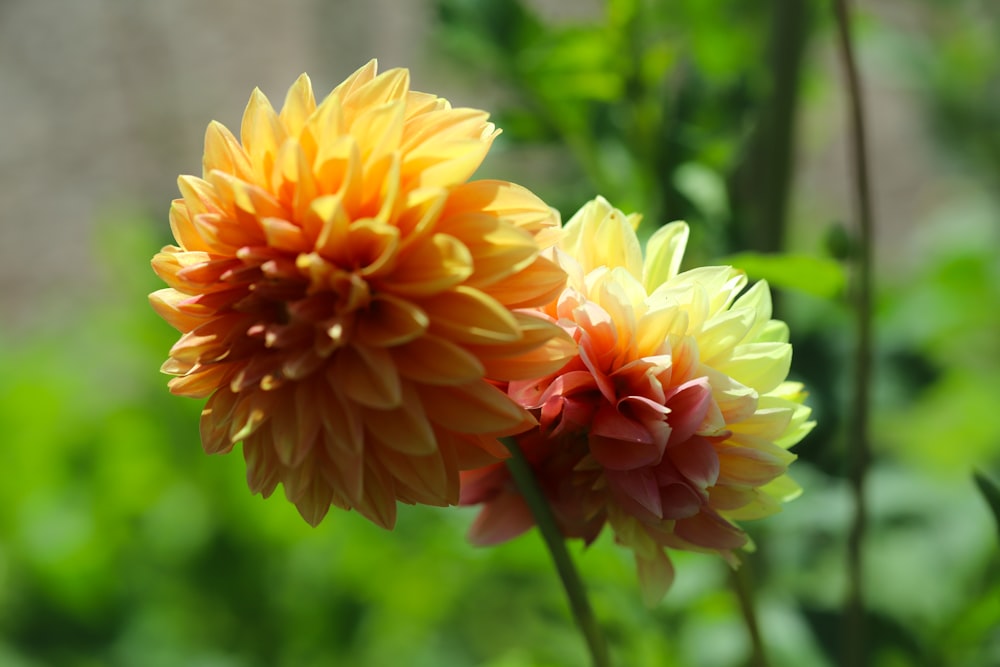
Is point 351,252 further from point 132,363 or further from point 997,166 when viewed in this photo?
point 132,363

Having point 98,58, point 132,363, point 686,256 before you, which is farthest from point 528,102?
point 98,58

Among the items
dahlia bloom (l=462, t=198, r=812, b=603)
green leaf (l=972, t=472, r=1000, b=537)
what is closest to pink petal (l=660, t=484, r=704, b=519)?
dahlia bloom (l=462, t=198, r=812, b=603)

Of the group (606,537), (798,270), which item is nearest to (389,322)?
(798,270)

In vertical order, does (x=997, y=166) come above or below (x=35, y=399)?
above

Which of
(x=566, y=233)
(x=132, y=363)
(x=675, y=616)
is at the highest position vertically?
(x=566, y=233)

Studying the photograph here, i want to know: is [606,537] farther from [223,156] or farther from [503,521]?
[223,156]

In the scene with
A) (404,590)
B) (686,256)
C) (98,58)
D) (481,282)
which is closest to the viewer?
(481,282)

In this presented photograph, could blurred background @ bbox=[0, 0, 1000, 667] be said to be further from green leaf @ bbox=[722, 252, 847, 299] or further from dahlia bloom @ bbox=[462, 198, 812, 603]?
dahlia bloom @ bbox=[462, 198, 812, 603]
